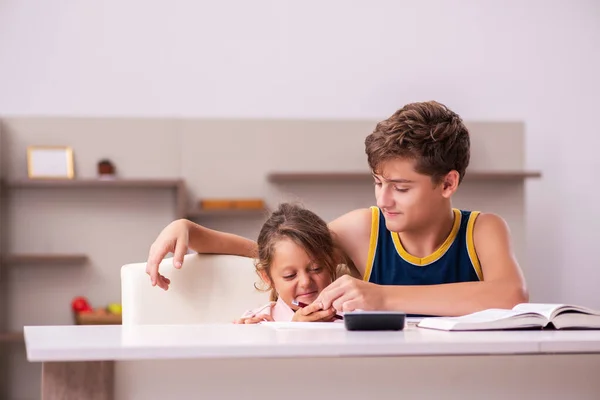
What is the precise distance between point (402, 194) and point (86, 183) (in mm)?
3176

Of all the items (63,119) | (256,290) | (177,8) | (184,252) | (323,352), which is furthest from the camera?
(177,8)

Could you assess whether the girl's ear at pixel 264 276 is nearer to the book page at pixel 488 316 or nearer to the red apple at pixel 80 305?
the book page at pixel 488 316

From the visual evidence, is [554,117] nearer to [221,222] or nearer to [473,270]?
[221,222]

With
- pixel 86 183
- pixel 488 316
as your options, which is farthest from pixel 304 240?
pixel 86 183

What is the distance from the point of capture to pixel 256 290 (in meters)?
1.94

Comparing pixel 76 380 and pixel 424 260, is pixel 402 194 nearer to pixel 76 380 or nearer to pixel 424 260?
pixel 424 260

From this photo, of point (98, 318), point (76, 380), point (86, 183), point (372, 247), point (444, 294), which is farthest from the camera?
point (86, 183)

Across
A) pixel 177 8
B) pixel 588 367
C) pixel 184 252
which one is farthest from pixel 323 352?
pixel 177 8

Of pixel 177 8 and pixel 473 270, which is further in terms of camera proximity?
pixel 177 8

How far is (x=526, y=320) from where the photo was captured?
1.25 meters

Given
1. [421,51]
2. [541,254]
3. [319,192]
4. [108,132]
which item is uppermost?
[421,51]

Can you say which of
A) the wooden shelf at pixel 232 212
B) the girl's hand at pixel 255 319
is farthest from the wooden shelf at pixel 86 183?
the girl's hand at pixel 255 319

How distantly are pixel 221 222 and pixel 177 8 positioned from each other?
1413mm

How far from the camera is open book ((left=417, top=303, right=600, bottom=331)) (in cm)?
121
